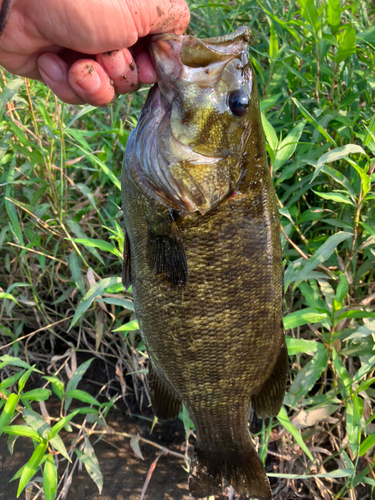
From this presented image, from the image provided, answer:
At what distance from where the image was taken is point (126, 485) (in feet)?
7.73

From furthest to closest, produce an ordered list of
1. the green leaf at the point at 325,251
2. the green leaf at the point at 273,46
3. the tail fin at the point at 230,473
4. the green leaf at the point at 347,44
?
the green leaf at the point at 273,46, the green leaf at the point at 347,44, the green leaf at the point at 325,251, the tail fin at the point at 230,473

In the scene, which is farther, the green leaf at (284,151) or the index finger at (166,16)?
the green leaf at (284,151)

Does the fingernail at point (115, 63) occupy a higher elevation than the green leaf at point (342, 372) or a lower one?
higher

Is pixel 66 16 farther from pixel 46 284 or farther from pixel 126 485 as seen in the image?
pixel 126 485

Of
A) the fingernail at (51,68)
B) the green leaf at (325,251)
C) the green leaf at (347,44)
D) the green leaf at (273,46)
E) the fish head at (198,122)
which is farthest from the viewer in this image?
the green leaf at (273,46)

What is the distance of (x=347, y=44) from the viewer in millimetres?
1936

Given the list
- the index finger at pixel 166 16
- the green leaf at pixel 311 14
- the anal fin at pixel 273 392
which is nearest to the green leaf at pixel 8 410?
the anal fin at pixel 273 392

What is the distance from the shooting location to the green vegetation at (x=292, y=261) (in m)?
1.80

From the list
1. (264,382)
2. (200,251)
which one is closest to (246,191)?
(200,251)

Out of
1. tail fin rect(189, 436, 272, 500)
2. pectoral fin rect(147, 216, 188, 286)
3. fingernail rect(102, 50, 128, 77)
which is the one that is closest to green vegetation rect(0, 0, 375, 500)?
tail fin rect(189, 436, 272, 500)

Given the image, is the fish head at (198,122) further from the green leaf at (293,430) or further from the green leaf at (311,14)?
the green leaf at (293,430)

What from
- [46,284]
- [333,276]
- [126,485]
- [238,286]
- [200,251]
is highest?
[200,251]

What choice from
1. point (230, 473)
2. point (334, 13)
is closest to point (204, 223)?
point (230, 473)

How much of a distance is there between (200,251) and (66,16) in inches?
37.0
